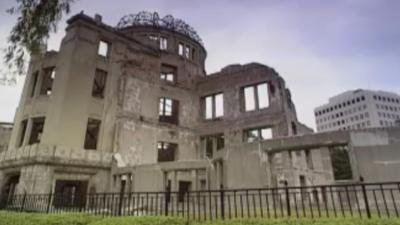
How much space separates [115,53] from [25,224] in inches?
612

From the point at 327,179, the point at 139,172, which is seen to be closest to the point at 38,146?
the point at 139,172

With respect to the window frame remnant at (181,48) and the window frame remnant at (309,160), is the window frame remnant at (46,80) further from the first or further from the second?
the window frame remnant at (309,160)

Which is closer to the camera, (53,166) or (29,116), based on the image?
(53,166)

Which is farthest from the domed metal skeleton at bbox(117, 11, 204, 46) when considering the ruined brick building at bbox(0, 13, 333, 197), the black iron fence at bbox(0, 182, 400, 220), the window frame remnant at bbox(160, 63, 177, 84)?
the black iron fence at bbox(0, 182, 400, 220)

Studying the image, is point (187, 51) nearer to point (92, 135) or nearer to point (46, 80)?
point (92, 135)

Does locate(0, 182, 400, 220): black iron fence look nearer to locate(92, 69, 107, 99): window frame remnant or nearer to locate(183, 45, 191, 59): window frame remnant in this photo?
locate(92, 69, 107, 99): window frame remnant

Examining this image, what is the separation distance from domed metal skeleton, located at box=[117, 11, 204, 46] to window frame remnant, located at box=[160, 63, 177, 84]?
4.04 metres

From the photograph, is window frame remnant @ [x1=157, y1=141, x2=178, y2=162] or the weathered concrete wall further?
window frame remnant @ [x1=157, y1=141, x2=178, y2=162]

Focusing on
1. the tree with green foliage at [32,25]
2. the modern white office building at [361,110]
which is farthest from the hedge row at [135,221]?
the modern white office building at [361,110]

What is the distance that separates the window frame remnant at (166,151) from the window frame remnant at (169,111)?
1880mm

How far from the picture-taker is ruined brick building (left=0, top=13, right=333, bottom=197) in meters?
14.5

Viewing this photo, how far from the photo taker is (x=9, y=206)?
12352 mm

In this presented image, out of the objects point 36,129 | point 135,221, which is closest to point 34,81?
point 36,129

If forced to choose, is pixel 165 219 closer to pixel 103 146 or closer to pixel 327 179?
pixel 103 146
